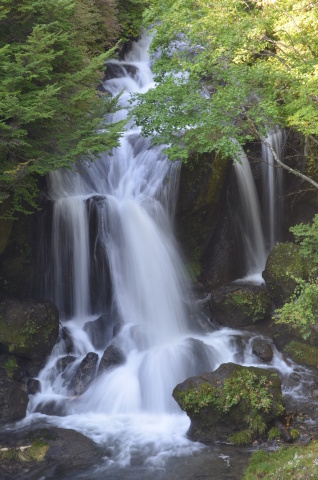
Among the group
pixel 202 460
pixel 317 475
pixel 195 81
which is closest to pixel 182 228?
pixel 195 81

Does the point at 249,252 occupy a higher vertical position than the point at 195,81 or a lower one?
lower

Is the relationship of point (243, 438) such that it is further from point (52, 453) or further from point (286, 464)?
point (52, 453)

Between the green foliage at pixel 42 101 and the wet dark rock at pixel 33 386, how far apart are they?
3.54m

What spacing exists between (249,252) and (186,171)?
131 inches

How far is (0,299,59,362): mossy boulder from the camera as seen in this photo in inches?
410

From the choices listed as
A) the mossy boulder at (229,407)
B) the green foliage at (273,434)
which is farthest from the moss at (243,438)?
the green foliage at (273,434)

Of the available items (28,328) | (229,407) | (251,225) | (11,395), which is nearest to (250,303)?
(251,225)

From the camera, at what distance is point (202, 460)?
25.0 feet

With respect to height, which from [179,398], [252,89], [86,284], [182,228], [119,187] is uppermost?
[252,89]

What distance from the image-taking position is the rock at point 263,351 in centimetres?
1067

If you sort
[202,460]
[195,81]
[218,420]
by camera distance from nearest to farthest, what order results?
[202,460] < [218,420] < [195,81]

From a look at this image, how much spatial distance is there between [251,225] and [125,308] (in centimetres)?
486

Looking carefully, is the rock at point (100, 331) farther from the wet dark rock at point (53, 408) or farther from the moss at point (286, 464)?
the moss at point (286, 464)

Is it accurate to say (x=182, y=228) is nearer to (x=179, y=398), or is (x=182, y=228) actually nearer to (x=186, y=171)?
(x=186, y=171)
